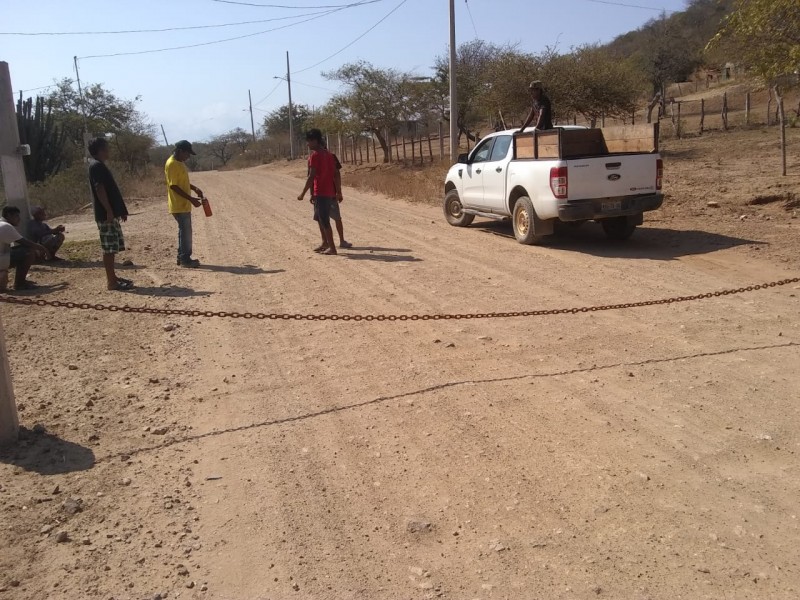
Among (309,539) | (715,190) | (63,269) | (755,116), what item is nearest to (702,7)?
(755,116)

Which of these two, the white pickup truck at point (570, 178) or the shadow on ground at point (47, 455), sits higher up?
the white pickup truck at point (570, 178)

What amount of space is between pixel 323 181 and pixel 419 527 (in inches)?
317

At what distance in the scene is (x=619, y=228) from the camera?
11.4m

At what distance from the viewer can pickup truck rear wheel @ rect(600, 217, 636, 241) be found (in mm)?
11180

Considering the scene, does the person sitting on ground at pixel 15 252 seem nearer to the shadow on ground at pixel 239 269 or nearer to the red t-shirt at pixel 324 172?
the shadow on ground at pixel 239 269

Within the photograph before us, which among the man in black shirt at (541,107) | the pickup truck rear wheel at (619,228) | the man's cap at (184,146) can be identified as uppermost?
the man in black shirt at (541,107)

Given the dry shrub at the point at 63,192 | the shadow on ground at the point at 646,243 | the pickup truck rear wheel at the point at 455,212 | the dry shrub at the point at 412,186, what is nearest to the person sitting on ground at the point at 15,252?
the shadow on ground at the point at 646,243

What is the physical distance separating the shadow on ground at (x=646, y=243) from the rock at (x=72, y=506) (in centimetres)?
799

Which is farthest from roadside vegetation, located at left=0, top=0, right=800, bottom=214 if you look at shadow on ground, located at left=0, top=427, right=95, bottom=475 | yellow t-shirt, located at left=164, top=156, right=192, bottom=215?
shadow on ground, located at left=0, top=427, right=95, bottom=475

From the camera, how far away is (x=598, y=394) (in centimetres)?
500

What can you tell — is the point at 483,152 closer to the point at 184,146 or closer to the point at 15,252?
the point at 184,146

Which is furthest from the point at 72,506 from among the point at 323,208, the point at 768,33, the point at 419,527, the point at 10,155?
the point at 768,33

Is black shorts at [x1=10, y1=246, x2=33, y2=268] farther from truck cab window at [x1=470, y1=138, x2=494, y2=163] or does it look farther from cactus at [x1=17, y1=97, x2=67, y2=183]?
cactus at [x1=17, y1=97, x2=67, y2=183]

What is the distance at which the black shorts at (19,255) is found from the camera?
30.7ft
